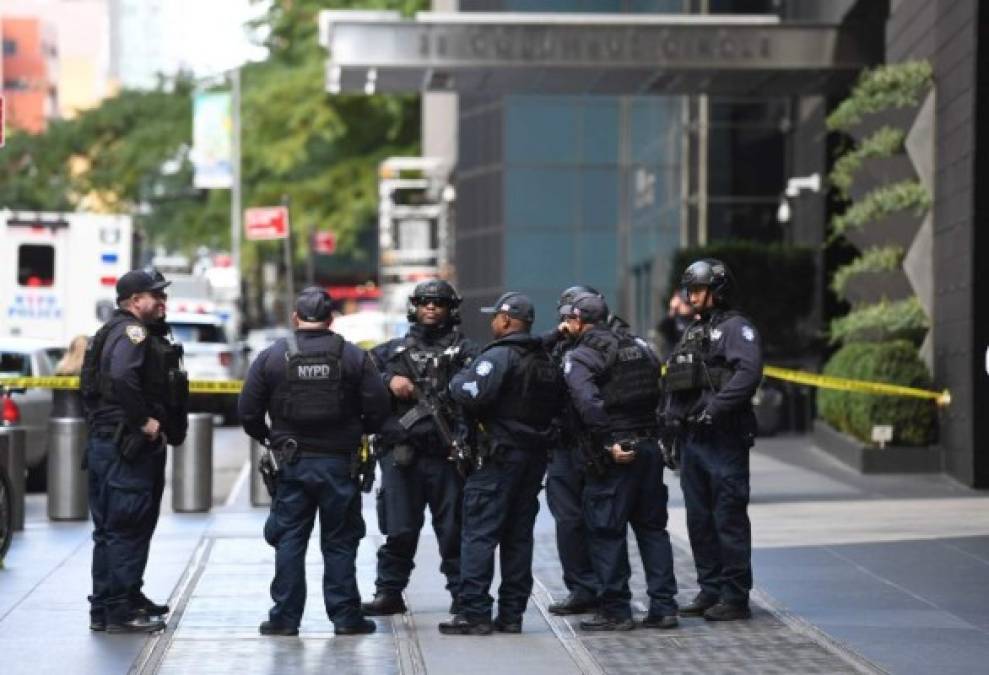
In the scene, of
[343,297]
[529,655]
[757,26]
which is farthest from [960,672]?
[343,297]

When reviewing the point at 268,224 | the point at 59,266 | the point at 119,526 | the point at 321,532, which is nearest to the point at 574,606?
the point at 321,532

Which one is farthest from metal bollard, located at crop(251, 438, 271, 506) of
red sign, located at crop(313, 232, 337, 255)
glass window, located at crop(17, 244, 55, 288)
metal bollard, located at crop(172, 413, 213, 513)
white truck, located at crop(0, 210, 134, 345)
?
red sign, located at crop(313, 232, 337, 255)

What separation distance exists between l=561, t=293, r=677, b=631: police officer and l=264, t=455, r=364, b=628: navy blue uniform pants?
1.30 metres

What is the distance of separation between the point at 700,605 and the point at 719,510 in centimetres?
57

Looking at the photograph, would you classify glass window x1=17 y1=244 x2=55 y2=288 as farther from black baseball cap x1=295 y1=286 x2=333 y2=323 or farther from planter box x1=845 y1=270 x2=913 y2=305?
black baseball cap x1=295 y1=286 x2=333 y2=323

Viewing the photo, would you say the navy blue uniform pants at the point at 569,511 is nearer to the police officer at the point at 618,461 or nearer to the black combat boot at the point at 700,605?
the police officer at the point at 618,461

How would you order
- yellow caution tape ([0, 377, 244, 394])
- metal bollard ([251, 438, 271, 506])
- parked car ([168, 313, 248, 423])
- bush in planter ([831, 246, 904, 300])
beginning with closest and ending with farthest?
metal bollard ([251, 438, 271, 506]) → yellow caution tape ([0, 377, 244, 394]) → bush in planter ([831, 246, 904, 300]) → parked car ([168, 313, 248, 423])

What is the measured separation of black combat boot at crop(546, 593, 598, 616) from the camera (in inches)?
497

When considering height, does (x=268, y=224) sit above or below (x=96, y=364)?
above

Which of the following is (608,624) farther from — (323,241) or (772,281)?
(323,241)

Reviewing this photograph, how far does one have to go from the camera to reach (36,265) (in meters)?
35.8

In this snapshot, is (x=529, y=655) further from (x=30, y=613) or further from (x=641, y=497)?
(x=30, y=613)

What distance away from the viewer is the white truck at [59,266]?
116ft

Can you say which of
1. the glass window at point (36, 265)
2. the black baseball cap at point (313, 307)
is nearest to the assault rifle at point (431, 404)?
the black baseball cap at point (313, 307)
